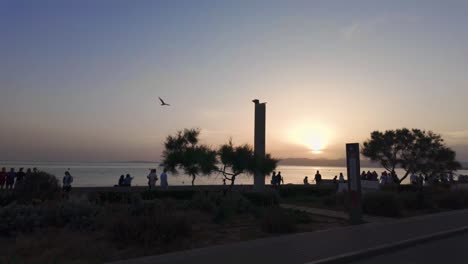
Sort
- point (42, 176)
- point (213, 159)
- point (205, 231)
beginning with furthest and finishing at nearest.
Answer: point (213, 159)
point (42, 176)
point (205, 231)

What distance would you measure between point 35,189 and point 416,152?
2809 cm

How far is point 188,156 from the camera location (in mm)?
24984

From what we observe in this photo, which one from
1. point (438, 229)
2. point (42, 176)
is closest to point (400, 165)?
point (438, 229)

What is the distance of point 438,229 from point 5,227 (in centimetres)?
1179

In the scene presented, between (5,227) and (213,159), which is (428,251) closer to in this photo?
(5,227)

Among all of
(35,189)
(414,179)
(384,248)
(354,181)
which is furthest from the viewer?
(414,179)

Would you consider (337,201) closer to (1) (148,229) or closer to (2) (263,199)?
(2) (263,199)

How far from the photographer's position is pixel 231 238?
11.5m

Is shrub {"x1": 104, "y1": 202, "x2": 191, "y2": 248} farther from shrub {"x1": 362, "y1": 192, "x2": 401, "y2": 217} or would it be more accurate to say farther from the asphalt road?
shrub {"x1": 362, "y1": 192, "x2": 401, "y2": 217}

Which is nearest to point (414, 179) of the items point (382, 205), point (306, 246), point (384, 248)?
point (382, 205)

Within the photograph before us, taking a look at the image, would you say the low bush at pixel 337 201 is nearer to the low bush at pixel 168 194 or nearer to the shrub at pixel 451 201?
the shrub at pixel 451 201

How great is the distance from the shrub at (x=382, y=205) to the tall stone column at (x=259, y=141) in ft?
18.8

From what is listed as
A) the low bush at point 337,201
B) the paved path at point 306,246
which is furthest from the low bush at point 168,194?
the paved path at point 306,246

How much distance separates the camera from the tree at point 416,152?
34000mm
